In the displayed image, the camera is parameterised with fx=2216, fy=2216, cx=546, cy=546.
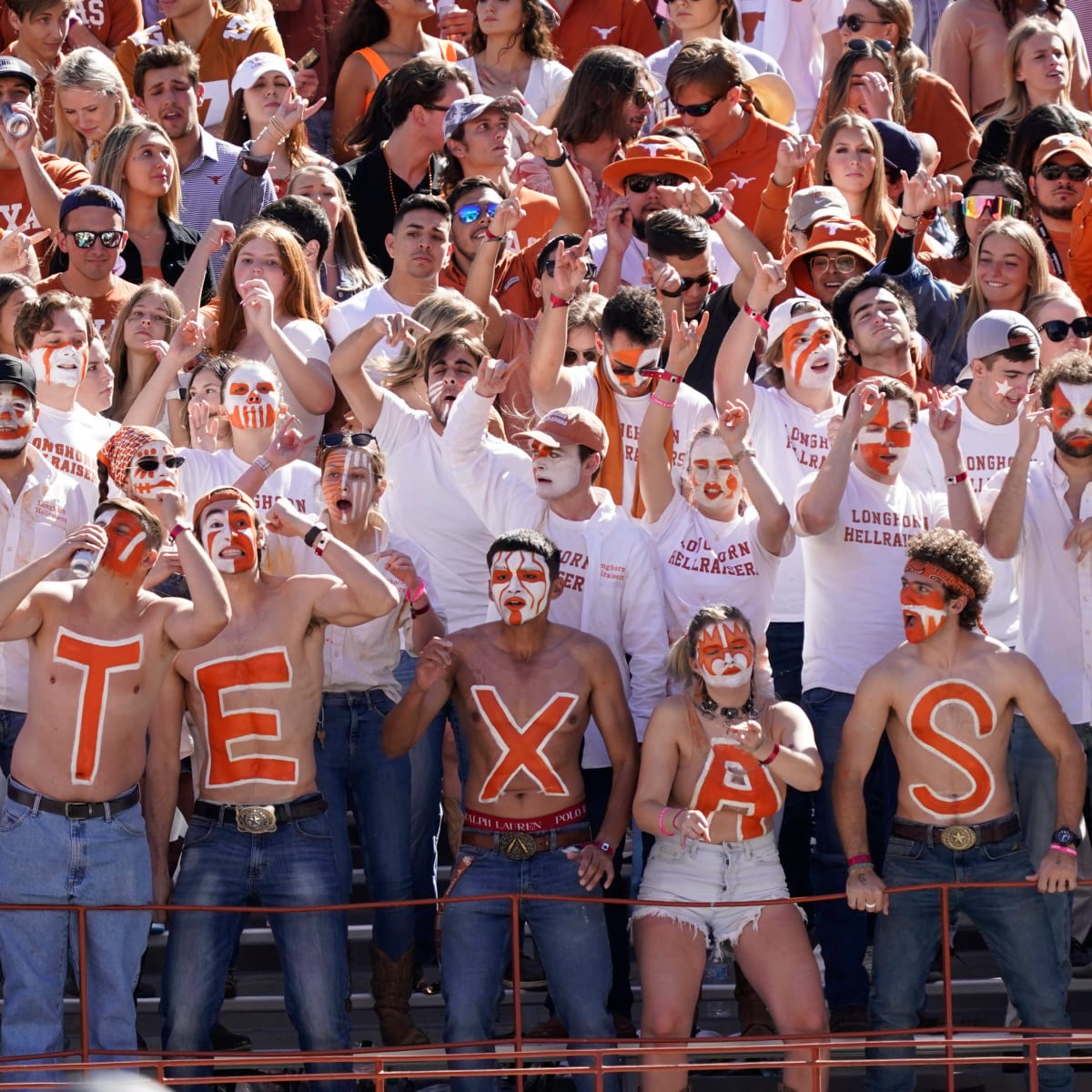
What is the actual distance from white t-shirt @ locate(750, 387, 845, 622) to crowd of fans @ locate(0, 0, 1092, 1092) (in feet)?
0.05

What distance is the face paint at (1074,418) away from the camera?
Result: 7.99m

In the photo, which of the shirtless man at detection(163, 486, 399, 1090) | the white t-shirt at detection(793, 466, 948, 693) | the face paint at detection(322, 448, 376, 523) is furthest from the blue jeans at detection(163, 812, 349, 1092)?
the white t-shirt at detection(793, 466, 948, 693)


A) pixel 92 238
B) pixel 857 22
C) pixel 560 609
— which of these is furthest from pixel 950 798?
pixel 857 22

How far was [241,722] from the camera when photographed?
7562 millimetres

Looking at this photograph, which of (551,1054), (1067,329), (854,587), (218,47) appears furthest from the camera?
(218,47)

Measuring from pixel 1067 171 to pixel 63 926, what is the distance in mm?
5550

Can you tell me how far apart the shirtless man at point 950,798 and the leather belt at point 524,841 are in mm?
942

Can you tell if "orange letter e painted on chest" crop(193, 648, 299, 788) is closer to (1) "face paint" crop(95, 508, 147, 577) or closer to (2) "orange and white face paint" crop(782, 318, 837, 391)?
(1) "face paint" crop(95, 508, 147, 577)

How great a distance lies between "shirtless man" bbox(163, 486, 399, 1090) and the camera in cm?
736

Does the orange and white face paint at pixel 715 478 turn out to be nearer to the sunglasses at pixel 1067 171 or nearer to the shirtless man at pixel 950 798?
the shirtless man at pixel 950 798

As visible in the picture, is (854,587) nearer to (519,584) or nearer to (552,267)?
(519,584)

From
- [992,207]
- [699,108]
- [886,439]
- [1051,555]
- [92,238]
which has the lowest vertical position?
[1051,555]

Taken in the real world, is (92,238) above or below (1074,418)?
above

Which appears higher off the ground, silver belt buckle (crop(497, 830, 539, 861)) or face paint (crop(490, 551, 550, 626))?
face paint (crop(490, 551, 550, 626))
